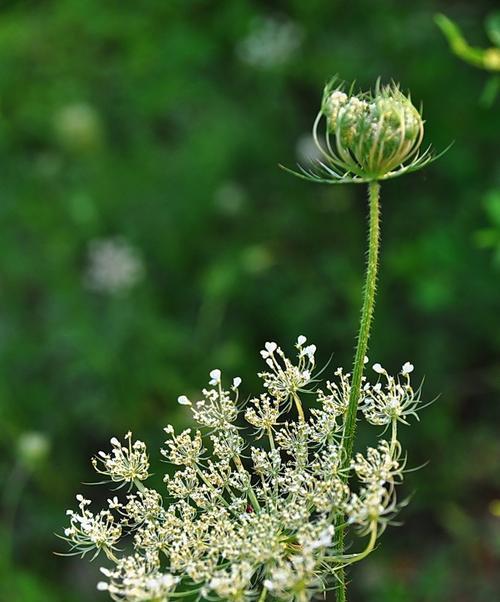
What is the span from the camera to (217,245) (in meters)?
4.57

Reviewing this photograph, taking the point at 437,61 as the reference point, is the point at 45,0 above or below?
above

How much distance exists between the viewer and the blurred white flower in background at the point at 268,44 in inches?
169

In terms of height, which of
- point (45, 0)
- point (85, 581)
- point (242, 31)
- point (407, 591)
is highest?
point (45, 0)

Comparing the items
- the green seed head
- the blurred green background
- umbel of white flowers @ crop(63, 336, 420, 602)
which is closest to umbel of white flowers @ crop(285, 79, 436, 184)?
the green seed head

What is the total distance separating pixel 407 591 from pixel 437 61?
7.10 ft

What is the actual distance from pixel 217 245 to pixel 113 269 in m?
0.53

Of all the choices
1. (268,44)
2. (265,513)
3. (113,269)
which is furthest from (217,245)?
(265,513)

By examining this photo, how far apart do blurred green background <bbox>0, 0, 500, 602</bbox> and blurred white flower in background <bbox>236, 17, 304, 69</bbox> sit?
10 millimetres

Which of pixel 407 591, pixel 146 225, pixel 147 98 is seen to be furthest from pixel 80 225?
pixel 407 591

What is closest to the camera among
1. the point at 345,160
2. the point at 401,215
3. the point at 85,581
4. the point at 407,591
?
the point at 345,160

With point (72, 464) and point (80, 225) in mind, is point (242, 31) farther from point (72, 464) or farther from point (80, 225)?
point (72, 464)

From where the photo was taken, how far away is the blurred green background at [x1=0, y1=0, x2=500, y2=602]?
3959 mm

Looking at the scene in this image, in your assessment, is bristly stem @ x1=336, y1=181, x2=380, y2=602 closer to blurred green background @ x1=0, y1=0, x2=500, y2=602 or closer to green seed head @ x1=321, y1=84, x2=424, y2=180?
green seed head @ x1=321, y1=84, x2=424, y2=180

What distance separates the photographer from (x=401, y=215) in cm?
427
